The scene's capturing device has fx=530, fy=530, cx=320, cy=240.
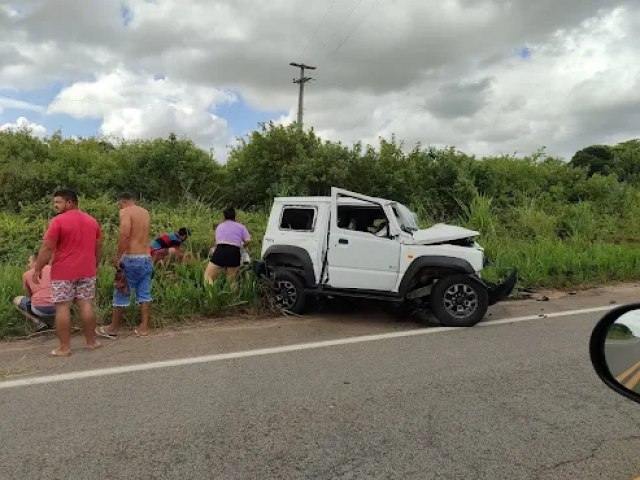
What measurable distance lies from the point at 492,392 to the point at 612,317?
8.17 feet

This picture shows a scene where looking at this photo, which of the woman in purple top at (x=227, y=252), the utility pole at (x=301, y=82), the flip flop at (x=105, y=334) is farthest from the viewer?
the utility pole at (x=301, y=82)

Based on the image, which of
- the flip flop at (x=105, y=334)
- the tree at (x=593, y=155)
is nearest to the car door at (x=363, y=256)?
the flip flop at (x=105, y=334)

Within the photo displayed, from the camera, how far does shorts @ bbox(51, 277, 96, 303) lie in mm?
5727

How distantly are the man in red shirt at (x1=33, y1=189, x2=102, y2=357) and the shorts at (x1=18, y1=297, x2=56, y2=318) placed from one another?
2.28 feet

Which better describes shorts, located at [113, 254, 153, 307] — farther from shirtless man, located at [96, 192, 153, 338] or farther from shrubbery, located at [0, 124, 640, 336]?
shrubbery, located at [0, 124, 640, 336]

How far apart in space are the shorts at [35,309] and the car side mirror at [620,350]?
20.2 feet

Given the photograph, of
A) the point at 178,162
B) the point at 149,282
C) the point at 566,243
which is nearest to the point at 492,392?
the point at 149,282

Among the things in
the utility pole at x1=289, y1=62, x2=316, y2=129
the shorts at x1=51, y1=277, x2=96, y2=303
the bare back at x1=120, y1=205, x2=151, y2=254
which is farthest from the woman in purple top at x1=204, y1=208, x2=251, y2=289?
the utility pole at x1=289, y1=62, x2=316, y2=129

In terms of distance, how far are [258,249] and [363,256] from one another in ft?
11.3

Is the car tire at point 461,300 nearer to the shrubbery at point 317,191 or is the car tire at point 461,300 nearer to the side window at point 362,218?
the side window at point 362,218

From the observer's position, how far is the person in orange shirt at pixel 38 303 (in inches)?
255

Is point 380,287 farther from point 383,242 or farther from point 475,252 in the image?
point 475,252

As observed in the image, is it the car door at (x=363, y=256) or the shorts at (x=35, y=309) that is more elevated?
the car door at (x=363, y=256)

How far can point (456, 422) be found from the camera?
3875 mm
